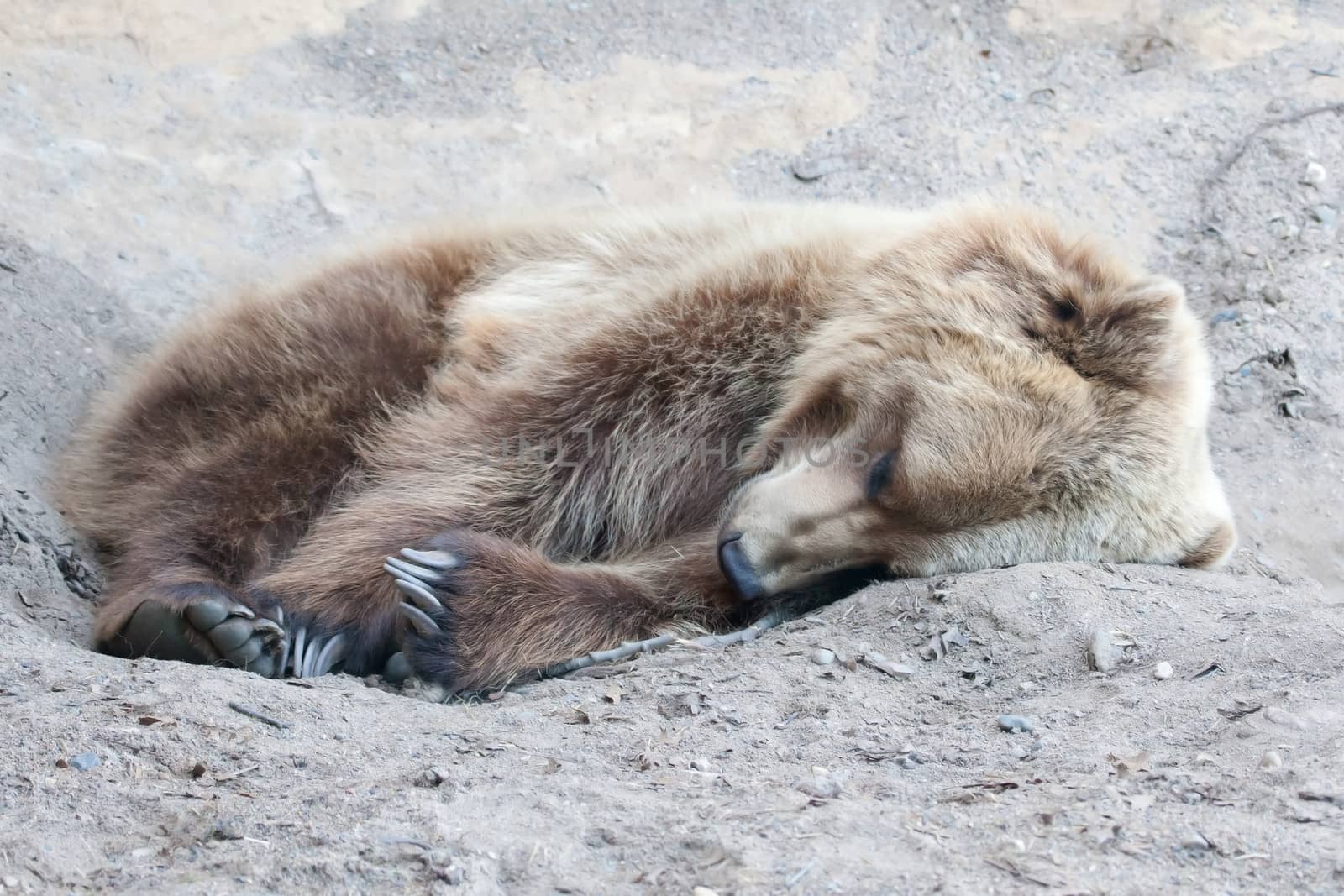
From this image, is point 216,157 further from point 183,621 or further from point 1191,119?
point 1191,119

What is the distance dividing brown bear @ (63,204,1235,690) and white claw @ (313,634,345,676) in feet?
0.04

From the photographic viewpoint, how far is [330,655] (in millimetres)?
3400

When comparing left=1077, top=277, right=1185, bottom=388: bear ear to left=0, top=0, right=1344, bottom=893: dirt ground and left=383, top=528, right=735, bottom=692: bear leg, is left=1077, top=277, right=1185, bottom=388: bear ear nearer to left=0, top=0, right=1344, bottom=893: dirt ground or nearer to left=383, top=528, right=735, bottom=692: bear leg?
left=0, top=0, right=1344, bottom=893: dirt ground

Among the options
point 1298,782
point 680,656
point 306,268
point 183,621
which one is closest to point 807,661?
point 680,656

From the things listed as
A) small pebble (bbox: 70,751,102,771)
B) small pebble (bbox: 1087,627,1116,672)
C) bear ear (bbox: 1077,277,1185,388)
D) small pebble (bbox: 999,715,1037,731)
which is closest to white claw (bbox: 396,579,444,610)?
small pebble (bbox: 70,751,102,771)

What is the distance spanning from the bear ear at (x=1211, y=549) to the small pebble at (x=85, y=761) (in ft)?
9.10

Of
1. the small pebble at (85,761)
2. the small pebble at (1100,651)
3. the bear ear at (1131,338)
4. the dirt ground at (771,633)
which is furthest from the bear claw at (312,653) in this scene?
the bear ear at (1131,338)

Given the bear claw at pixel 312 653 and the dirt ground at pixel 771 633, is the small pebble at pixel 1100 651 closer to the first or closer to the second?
the dirt ground at pixel 771 633

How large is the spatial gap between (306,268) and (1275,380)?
391 cm

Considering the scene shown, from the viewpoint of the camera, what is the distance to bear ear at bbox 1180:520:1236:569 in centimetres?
350

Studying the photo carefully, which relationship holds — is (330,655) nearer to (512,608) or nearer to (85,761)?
(512,608)

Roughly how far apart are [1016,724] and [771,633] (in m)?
0.79

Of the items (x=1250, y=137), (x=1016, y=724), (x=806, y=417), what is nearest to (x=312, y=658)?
(x=806, y=417)

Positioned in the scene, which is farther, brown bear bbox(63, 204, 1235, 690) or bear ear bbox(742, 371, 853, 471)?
bear ear bbox(742, 371, 853, 471)
